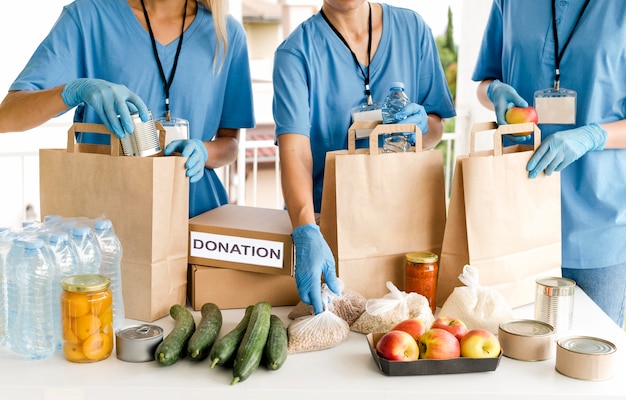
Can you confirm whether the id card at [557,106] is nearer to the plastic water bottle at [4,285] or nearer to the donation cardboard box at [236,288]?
the donation cardboard box at [236,288]

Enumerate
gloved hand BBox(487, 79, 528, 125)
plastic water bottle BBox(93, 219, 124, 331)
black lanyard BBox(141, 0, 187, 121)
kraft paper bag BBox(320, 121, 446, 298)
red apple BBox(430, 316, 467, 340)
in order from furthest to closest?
black lanyard BBox(141, 0, 187, 121)
gloved hand BBox(487, 79, 528, 125)
kraft paper bag BBox(320, 121, 446, 298)
plastic water bottle BBox(93, 219, 124, 331)
red apple BBox(430, 316, 467, 340)

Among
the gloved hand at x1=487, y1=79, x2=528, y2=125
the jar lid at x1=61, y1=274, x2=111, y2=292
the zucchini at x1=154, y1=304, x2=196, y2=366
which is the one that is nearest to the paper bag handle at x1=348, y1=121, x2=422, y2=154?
the gloved hand at x1=487, y1=79, x2=528, y2=125

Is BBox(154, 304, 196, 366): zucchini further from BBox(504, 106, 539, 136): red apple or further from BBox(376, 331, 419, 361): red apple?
BBox(504, 106, 539, 136): red apple

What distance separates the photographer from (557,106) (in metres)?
1.91

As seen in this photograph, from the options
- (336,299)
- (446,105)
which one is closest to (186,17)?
(446,105)

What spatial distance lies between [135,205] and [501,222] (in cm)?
88

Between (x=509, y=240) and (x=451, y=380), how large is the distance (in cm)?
48

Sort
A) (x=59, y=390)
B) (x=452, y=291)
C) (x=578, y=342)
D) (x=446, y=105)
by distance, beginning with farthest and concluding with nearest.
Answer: (x=446, y=105) → (x=452, y=291) → (x=578, y=342) → (x=59, y=390)

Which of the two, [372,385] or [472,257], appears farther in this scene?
[472,257]

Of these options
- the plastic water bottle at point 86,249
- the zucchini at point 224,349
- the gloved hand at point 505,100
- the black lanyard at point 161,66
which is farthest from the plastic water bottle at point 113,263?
the gloved hand at point 505,100

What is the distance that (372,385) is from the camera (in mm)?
1303

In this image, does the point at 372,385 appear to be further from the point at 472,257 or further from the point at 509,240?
the point at 509,240

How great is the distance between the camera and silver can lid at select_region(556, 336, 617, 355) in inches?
52.6

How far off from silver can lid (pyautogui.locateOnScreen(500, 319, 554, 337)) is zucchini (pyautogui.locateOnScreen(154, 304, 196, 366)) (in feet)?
2.23
